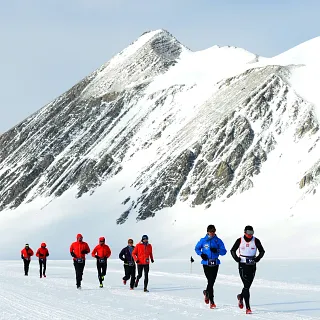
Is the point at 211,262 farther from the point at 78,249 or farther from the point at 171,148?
the point at 171,148

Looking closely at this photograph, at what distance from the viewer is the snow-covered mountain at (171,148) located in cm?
7888

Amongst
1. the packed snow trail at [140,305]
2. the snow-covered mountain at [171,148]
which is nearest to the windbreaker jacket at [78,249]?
the packed snow trail at [140,305]

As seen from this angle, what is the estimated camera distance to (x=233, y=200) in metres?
78.6

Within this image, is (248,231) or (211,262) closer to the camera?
(248,231)

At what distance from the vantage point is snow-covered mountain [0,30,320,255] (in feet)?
259

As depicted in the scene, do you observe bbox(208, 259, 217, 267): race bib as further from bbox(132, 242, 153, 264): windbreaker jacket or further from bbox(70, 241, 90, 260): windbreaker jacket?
bbox(70, 241, 90, 260): windbreaker jacket

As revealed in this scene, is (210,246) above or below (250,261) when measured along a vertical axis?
above

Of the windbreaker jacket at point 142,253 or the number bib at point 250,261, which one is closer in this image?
the number bib at point 250,261

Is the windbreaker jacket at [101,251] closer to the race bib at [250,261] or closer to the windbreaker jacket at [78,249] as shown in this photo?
the windbreaker jacket at [78,249]

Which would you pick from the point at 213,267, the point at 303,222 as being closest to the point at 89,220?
the point at 303,222

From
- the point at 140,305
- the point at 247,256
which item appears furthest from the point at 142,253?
the point at 247,256

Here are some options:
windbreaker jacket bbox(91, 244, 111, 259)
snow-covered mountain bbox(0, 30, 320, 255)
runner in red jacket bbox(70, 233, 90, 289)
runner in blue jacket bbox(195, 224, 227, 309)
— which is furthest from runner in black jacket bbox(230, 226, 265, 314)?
snow-covered mountain bbox(0, 30, 320, 255)

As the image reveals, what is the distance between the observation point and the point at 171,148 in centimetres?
9344

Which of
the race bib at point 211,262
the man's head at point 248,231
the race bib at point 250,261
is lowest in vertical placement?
the race bib at point 211,262
